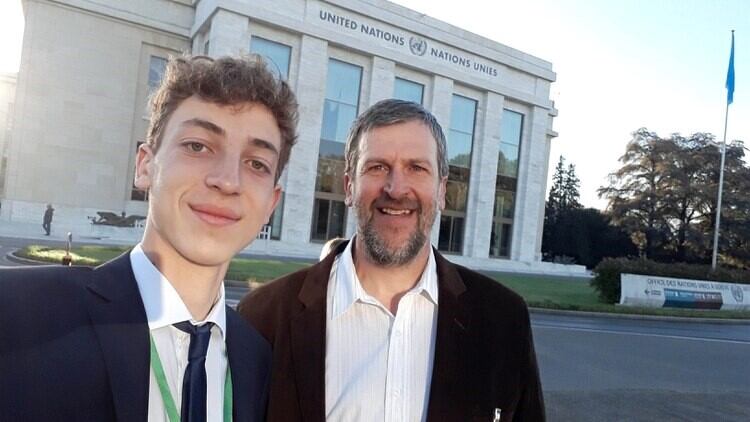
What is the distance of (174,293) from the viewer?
1.57m

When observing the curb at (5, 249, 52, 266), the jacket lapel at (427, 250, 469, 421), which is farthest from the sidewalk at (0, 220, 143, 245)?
the jacket lapel at (427, 250, 469, 421)

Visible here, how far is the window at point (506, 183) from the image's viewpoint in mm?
37656

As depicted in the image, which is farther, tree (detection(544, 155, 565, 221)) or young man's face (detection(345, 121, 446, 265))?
tree (detection(544, 155, 565, 221))

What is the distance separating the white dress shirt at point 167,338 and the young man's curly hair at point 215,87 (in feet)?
1.40

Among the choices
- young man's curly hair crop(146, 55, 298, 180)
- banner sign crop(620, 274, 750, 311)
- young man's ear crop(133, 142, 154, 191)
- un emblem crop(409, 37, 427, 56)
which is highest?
un emblem crop(409, 37, 427, 56)

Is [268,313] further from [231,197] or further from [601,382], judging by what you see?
[601,382]

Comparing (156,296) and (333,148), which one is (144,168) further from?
(333,148)

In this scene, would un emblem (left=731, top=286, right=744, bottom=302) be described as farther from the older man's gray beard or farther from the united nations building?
the older man's gray beard

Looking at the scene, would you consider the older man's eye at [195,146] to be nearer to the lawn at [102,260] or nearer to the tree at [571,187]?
the lawn at [102,260]

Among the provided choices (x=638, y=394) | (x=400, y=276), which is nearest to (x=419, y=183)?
(x=400, y=276)

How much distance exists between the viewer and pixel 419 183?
2436 millimetres

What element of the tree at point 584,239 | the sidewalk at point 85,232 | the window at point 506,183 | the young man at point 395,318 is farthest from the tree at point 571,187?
the young man at point 395,318

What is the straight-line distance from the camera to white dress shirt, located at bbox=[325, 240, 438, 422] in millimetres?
2078

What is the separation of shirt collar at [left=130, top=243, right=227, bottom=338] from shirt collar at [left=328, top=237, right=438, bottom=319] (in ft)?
2.55
